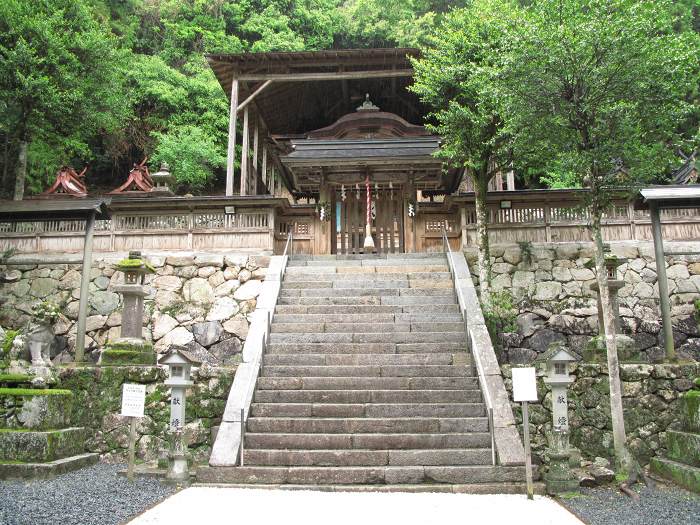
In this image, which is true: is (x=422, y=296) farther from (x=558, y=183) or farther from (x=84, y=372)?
(x=558, y=183)

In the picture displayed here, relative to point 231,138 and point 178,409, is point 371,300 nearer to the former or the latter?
point 178,409

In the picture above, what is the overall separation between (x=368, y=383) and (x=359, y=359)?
0.66 metres

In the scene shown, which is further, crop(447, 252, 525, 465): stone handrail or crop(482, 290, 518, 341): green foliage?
crop(482, 290, 518, 341): green foliage

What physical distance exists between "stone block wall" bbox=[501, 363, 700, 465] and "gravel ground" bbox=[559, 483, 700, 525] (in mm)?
1140

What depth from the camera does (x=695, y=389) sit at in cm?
734

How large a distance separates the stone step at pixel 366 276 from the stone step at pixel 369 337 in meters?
2.31

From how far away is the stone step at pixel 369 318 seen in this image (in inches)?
385

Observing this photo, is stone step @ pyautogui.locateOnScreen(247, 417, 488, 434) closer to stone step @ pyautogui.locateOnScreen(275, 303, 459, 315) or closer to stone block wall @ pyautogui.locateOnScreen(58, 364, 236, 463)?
stone block wall @ pyautogui.locateOnScreen(58, 364, 236, 463)

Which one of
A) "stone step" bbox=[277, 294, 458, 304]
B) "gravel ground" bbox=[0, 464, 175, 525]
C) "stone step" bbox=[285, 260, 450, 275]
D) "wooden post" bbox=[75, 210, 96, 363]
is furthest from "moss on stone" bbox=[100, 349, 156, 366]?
"stone step" bbox=[285, 260, 450, 275]

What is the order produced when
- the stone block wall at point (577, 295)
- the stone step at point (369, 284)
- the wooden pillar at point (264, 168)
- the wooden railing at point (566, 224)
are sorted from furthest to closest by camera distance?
the wooden pillar at point (264, 168) → the wooden railing at point (566, 224) → the stone block wall at point (577, 295) → the stone step at point (369, 284)

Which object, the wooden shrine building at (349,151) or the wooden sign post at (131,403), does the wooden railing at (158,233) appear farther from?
the wooden sign post at (131,403)

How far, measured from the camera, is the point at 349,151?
1455cm

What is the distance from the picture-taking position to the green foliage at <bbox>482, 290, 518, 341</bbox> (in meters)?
10.3

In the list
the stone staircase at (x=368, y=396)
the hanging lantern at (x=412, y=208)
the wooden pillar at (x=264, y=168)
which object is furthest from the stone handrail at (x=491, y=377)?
the wooden pillar at (x=264, y=168)
